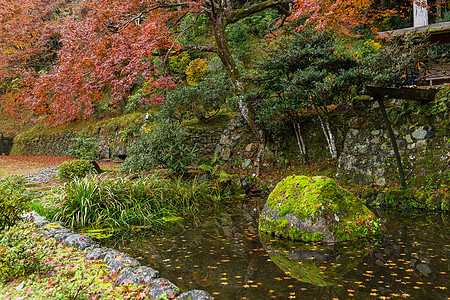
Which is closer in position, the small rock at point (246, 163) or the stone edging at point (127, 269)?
the stone edging at point (127, 269)

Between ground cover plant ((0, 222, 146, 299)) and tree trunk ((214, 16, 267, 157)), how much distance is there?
260 inches

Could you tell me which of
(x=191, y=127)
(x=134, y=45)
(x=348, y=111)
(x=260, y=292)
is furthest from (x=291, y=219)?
(x=191, y=127)

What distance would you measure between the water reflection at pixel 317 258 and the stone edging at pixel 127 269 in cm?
137

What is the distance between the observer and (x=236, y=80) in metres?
9.26

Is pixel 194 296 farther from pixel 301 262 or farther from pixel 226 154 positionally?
pixel 226 154

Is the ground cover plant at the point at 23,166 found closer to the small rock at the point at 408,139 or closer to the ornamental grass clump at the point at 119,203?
the ornamental grass clump at the point at 119,203

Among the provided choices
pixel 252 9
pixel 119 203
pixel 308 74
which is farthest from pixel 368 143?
pixel 119 203

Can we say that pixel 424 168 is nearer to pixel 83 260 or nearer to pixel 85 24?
pixel 83 260

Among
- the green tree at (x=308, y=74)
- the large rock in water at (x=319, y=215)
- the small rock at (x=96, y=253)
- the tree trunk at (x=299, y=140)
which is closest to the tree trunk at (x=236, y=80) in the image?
the green tree at (x=308, y=74)

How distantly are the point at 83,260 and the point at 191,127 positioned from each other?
8.33 meters

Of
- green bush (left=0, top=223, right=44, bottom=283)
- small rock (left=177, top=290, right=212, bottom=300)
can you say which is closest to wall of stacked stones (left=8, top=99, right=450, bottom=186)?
small rock (left=177, top=290, right=212, bottom=300)

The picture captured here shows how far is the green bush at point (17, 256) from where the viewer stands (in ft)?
9.68

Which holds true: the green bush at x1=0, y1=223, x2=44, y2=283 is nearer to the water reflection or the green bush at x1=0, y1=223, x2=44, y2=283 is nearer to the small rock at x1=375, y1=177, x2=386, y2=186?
the water reflection

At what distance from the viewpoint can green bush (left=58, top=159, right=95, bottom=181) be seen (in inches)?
352
